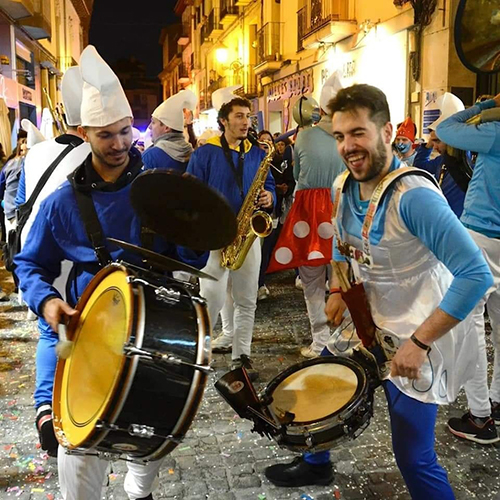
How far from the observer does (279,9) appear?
20.3m

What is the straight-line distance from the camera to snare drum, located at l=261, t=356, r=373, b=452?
2.48 metres

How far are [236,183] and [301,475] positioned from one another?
7.58 feet

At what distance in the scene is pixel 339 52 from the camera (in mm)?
14617

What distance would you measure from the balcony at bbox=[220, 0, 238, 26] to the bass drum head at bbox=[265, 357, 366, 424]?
26373 mm

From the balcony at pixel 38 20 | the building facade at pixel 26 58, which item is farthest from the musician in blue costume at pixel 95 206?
the balcony at pixel 38 20

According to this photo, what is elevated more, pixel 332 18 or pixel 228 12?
pixel 228 12

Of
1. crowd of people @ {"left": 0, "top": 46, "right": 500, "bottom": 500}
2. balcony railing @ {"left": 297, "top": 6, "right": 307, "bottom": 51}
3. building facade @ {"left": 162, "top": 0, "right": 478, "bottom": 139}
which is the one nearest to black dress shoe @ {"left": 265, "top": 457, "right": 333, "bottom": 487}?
crowd of people @ {"left": 0, "top": 46, "right": 500, "bottom": 500}

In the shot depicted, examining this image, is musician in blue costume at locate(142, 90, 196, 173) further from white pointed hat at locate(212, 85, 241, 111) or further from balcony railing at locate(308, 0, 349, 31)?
balcony railing at locate(308, 0, 349, 31)

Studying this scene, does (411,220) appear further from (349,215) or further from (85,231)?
(85,231)

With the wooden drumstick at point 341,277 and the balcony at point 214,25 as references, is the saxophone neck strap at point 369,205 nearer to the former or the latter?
the wooden drumstick at point 341,277

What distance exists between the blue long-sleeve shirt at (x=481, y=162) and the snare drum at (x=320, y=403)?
156 centimetres

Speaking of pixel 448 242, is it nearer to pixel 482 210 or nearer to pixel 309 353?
pixel 482 210

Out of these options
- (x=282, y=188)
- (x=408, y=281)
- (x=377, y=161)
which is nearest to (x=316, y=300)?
(x=282, y=188)

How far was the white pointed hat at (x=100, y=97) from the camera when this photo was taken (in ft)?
8.37
